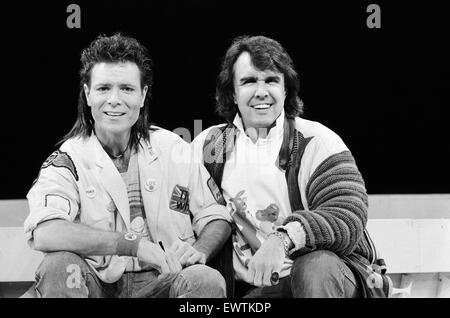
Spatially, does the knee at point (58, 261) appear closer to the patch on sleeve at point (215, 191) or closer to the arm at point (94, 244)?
the arm at point (94, 244)

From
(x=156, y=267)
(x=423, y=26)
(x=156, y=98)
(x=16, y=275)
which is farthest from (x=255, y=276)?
(x=423, y=26)

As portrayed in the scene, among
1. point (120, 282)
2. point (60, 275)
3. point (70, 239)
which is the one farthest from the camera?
point (120, 282)

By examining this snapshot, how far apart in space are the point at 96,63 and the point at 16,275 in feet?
2.73

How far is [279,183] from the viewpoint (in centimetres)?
238

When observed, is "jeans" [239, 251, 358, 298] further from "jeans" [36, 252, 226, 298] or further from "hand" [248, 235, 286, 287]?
"jeans" [36, 252, 226, 298]

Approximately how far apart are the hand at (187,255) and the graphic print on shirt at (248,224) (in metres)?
0.16

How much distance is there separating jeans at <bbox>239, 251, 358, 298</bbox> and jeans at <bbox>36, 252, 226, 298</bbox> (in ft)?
0.82

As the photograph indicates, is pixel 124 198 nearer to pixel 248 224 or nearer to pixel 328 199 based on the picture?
pixel 248 224

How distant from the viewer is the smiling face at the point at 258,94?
2.41 m

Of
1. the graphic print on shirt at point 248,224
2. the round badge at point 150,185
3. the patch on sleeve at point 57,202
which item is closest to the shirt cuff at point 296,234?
the graphic print on shirt at point 248,224

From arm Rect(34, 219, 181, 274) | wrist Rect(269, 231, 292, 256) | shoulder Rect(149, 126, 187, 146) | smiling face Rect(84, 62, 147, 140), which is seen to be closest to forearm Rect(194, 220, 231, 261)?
arm Rect(34, 219, 181, 274)

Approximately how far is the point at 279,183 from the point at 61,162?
29.4 inches

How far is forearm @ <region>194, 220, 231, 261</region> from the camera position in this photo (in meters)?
2.33

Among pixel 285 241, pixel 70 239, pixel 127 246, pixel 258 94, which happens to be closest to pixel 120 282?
pixel 127 246
